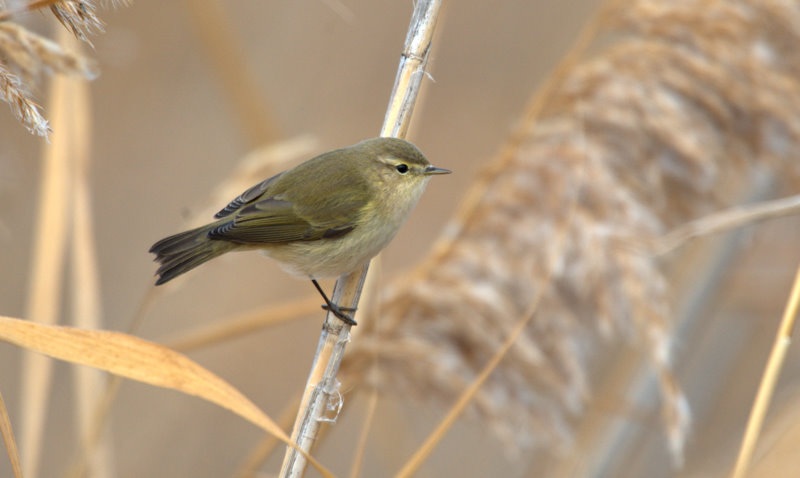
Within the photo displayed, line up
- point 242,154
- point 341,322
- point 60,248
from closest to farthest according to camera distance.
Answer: point 341,322 < point 60,248 < point 242,154

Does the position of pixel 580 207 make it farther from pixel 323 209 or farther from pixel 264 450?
pixel 264 450

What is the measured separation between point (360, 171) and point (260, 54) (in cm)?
174

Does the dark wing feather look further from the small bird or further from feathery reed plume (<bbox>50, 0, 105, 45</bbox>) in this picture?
feathery reed plume (<bbox>50, 0, 105, 45</bbox>)

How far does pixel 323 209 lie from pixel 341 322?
54 centimetres

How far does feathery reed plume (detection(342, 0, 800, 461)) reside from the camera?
6.66ft

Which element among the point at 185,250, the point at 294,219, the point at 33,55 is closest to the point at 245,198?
the point at 294,219

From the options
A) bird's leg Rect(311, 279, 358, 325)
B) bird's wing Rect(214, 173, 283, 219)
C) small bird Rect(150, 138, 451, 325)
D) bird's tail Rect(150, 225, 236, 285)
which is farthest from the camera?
bird's wing Rect(214, 173, 283, 219)

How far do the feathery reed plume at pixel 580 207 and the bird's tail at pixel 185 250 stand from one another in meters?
0.49

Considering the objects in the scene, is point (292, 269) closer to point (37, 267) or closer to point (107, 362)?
point (37, 267)

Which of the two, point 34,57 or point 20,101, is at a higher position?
point 34,57

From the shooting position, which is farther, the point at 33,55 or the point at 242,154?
the point at 242,154

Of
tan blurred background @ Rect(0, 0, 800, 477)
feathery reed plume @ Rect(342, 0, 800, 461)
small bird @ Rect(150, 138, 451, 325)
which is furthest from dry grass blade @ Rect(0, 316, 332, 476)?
tan blurred background @ Rect(0, 0, 800, 477)

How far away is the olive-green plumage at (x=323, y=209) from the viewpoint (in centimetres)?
219

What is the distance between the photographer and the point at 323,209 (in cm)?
231
